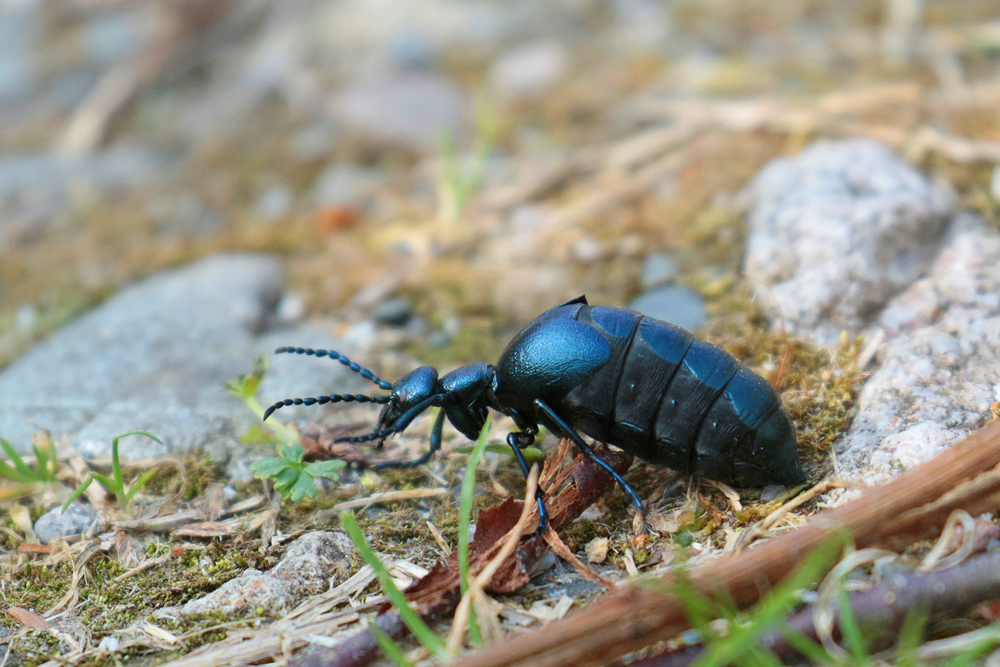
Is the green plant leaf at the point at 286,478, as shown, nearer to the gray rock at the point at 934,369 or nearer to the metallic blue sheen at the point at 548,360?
the metallic blue sheen at the point at 548,360

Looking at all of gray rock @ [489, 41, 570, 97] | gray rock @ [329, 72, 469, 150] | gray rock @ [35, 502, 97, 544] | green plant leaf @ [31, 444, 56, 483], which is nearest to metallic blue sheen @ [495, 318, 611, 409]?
gray rock @ [35, 502, 97, 544]

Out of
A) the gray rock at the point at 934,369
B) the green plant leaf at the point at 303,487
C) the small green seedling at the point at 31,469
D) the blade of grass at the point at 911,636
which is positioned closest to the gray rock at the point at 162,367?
the small green seedling at the point at 31,469

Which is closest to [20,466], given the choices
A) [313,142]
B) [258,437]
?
[258,437]

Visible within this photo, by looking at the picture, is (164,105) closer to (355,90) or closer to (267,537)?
(355,90)

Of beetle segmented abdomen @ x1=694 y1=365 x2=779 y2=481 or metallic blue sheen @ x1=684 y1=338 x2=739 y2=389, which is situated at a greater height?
metallic blue sheen @ x1=684 y1=338 x2=739 y2=389

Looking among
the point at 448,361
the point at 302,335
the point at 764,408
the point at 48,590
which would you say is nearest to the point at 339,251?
the point at 302,335

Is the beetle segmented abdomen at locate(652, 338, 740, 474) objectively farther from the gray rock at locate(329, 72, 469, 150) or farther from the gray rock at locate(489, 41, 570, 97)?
the gray rock at locate(489, 41, 570, 97)
